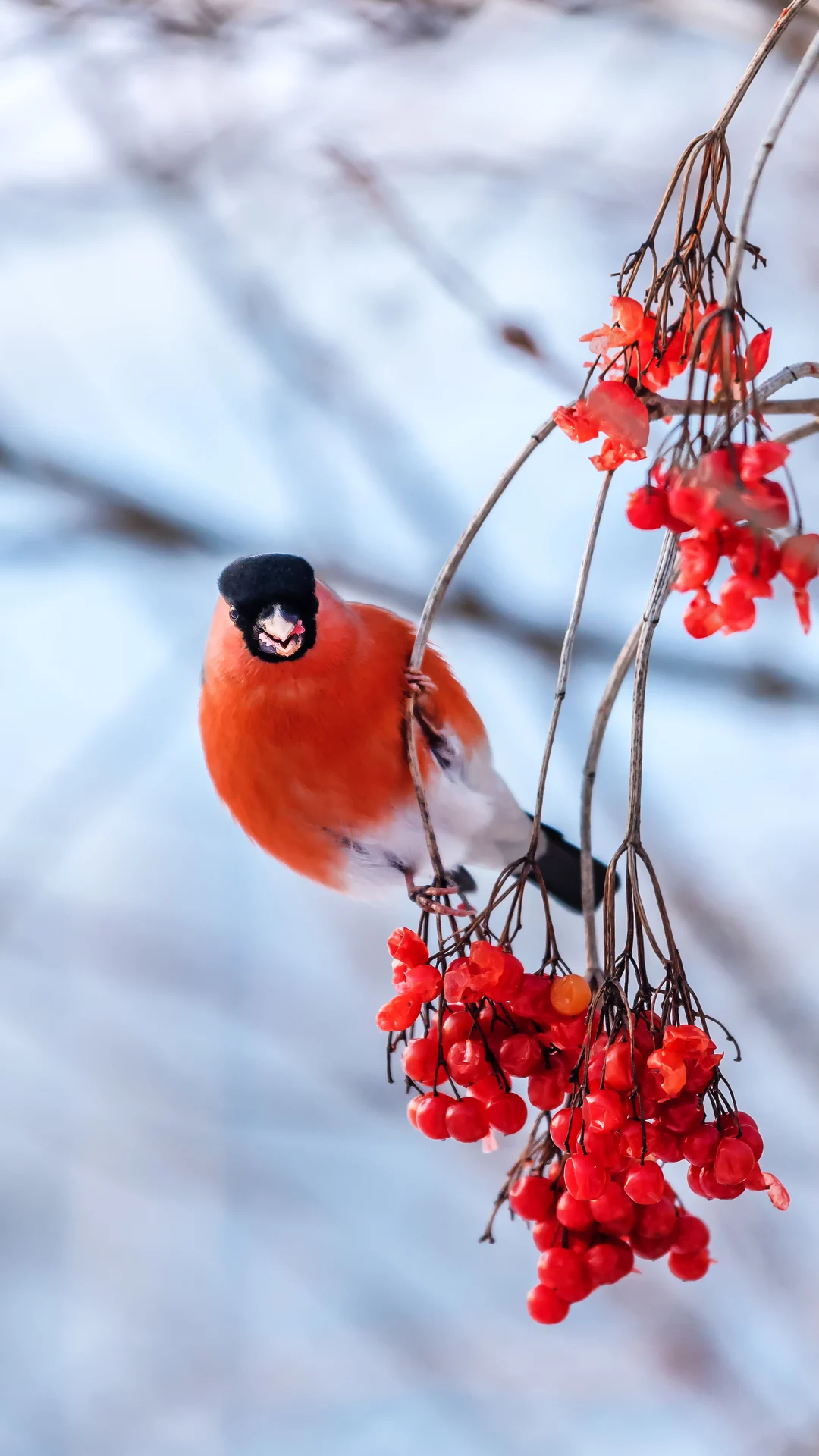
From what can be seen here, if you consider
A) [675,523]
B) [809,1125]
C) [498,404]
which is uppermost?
[498,404]

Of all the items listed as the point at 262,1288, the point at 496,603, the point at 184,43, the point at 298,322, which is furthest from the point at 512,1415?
the point at 184,43

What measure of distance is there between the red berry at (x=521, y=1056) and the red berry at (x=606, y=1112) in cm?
7

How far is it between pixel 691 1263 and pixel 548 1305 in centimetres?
10

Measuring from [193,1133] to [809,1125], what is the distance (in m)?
1.06

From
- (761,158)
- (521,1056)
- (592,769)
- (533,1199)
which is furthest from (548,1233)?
(761,158)

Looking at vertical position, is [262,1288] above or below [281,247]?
below

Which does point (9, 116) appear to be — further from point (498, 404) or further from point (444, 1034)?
point (444, 1034)

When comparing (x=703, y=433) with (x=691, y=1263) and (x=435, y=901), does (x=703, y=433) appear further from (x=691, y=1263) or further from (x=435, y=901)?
(x=691, y=1263)

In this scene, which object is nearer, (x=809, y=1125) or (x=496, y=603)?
(x=496, y=603)

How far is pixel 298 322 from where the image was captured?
162 centimetres

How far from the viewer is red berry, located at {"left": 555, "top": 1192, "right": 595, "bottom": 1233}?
639 millimetres

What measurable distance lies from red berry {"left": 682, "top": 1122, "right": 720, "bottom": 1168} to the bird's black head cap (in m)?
0.46

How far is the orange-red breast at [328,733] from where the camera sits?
891mm

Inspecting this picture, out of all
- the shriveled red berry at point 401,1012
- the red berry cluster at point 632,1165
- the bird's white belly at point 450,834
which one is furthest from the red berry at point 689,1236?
the bird's white belly at point 450,834
